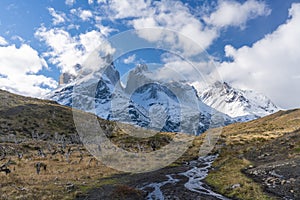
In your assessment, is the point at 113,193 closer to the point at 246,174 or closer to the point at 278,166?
the point at 246,174

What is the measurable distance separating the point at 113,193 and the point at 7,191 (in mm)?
11425

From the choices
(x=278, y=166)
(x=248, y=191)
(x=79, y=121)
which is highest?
(x=79, y=121)

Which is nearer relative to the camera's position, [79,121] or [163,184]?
[163,184]

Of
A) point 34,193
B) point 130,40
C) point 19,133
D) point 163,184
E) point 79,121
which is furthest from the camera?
point 79,121

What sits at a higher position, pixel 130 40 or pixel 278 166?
pixel 130 40

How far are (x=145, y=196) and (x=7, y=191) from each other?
15.2 m

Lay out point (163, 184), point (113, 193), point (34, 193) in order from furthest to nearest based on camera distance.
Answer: point (163, 184), point (113, 193), point (34, 193)

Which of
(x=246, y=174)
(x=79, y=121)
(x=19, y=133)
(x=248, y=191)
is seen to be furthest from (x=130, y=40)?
(x=79, y=121)

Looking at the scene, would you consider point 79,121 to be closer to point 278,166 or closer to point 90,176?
point 90,176

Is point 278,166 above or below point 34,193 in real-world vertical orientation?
above

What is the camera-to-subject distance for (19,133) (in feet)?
367

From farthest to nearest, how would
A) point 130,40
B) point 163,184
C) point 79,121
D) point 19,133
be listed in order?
point 79,121 → point 19,133 → point 130,40 → point 163,184

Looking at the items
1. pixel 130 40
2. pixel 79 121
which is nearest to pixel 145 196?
pixel 130 40

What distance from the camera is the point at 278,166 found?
140ft
